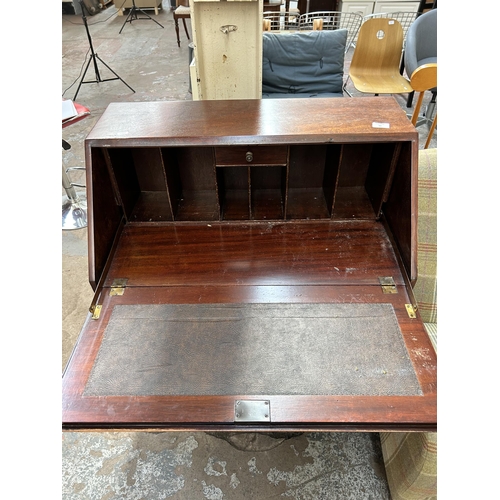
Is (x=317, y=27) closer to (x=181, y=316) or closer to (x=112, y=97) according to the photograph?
(x=112, y=97)

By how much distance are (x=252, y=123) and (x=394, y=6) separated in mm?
4987

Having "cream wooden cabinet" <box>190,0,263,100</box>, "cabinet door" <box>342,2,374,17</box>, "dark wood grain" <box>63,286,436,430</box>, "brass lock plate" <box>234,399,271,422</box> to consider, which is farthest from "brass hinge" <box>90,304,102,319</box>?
"cabinet door" <box>342,2,374,17</box>

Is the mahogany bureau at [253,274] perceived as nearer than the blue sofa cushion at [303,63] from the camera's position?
Yes

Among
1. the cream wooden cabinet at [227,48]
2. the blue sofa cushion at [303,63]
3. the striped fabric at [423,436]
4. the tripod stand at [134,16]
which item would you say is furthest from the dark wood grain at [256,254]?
the tripod stand at [134,16]

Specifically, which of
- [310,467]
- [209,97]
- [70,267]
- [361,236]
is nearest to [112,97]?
[209,97]

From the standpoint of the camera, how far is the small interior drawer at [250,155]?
3.89 ft

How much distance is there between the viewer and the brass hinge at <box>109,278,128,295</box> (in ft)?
3.65

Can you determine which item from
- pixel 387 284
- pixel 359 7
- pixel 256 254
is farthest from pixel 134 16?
pixel 387 284

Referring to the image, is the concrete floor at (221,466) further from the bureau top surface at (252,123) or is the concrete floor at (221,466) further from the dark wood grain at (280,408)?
the bureau top surface at (252,123)

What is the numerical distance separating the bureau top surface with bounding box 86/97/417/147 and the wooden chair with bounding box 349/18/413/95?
204 cm

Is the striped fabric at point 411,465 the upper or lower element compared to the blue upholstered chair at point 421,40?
lower

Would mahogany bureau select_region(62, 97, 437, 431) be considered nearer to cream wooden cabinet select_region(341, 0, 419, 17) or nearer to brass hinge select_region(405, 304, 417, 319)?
brass hinge select_region(405, 304, 417, 319)

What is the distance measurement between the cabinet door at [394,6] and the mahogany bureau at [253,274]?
4.60 meters

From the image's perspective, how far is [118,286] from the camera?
113 centimetres
